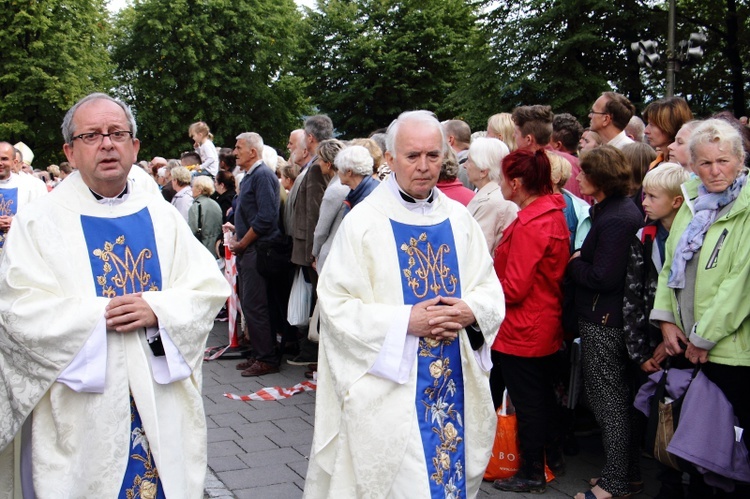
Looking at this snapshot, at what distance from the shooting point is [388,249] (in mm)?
3717

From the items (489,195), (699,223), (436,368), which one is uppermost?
(489,195)

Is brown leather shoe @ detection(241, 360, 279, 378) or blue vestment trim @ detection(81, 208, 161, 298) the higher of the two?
blue vestment trim @ detection(81, 208, 161, 298)

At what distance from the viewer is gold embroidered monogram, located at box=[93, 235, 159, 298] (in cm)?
345

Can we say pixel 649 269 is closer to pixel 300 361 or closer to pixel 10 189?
pixel 300 361

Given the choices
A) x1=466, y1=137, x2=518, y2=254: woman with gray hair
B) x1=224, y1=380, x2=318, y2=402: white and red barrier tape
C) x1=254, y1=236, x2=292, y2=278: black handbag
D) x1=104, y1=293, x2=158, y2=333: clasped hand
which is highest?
x1=466, y1=137, x2=518, y2=254: woman with gray hair

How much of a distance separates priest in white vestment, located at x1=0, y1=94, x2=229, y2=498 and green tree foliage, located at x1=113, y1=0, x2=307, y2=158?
31629 mm

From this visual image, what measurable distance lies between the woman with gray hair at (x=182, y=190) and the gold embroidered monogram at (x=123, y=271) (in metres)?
6.44

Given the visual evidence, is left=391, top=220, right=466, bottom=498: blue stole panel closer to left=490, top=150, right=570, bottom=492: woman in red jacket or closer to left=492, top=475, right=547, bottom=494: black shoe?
left=490, top=150, right=570, bottom=492: woman in red jacket

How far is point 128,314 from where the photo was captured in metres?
3.30

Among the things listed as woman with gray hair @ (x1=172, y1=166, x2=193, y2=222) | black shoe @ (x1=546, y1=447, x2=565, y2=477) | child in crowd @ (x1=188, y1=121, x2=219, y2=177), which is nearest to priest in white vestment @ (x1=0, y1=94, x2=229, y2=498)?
black shoe @ (x1=546, y1=447, x2=565, y2=477)

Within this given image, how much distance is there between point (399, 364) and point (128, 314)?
1165mm

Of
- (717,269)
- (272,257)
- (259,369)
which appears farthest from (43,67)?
(717,269)

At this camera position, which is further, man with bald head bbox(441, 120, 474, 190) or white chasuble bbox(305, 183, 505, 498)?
man with bald head bbox(441, 120, 474, 190)

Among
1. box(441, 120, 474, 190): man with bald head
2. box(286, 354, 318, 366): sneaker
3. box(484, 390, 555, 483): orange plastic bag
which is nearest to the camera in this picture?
box(484, 390, 555, 483): orange plastic bag
